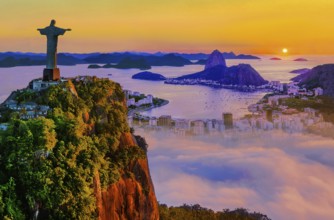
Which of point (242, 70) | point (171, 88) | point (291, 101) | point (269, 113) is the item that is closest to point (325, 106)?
point (291, 101)

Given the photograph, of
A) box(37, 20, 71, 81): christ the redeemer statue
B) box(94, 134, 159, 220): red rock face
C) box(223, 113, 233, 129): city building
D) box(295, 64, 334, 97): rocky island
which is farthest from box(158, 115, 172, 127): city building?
box(295, 64, 334, 97): rocky island

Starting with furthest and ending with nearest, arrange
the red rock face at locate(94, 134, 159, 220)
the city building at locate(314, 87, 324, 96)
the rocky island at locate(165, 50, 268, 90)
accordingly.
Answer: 1. the rocky island at locate(165, 50, 268, 90)
2. the city building at locate(314, 87, 324, 96)
3. the red rock face at locate(94, 134, 159, 220)

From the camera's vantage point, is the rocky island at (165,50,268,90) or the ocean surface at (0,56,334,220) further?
the rocky island at (165,50,268,90)

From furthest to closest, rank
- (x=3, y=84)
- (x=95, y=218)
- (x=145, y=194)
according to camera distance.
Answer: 1. (x=3, y=84)
2. (x=145, y=194)
3. (x=95, y=218)

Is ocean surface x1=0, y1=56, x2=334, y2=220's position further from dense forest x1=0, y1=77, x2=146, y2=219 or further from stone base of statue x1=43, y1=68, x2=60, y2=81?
dense forest x1=0, y1=77, x2=146, y2=219

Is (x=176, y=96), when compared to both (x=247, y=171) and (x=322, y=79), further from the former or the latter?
(x=247, y=171)

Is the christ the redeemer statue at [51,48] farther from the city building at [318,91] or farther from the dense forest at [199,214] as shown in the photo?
the city building at [318,91]

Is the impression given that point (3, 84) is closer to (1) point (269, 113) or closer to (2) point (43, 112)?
(1) point (269, 113)
